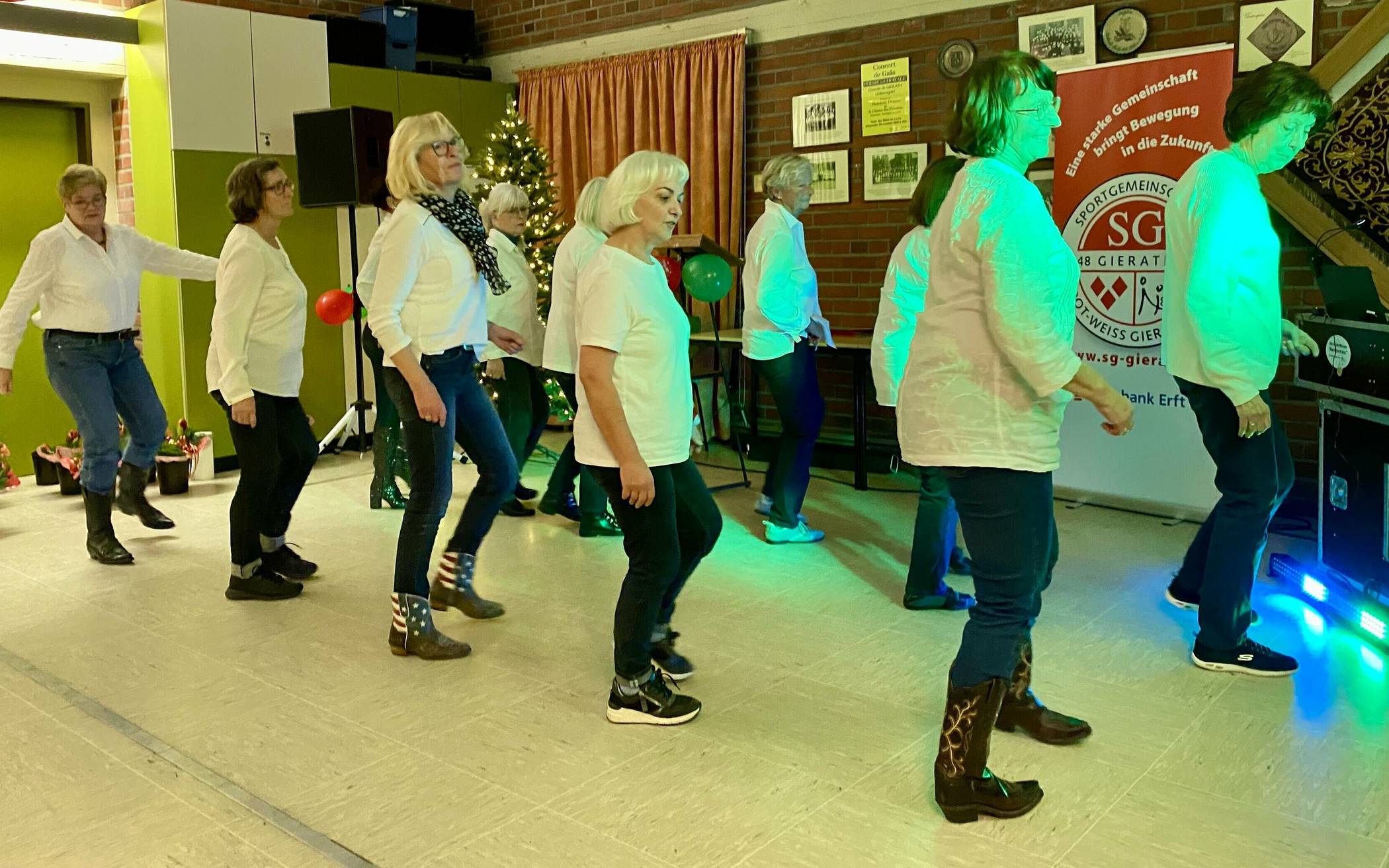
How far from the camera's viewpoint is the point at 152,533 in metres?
5.05

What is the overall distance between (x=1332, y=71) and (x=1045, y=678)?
2.72 metres

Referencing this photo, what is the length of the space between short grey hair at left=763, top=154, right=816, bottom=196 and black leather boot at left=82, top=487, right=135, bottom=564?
110 inches

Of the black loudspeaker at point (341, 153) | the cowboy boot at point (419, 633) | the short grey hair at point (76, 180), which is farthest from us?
the black loudspeaker at point (341, 153)

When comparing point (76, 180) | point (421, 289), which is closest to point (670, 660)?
point (421, 289)

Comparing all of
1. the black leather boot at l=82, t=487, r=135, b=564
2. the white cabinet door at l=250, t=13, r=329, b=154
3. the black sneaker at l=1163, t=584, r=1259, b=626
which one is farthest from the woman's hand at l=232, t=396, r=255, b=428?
the white cabinet door at l=250, t=13, r=329, b=154

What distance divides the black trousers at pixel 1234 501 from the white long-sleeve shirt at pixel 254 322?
2708 mm

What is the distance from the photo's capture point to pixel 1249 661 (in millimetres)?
3121

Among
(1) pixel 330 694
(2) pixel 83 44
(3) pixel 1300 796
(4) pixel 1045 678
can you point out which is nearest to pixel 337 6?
(2) pixel 83 44

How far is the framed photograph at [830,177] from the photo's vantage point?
6441mm

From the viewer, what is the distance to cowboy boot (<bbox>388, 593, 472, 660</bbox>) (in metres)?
3.38

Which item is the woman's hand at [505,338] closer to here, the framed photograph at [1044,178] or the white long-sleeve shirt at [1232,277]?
the white long-sleeve shirt at [1232,277]

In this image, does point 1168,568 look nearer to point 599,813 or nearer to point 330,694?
point 599,813

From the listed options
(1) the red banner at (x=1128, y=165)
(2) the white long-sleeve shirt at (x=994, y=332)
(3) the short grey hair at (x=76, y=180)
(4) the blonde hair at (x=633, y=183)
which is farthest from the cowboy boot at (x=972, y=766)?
(3) the short grey hair at (x=76, y=180)

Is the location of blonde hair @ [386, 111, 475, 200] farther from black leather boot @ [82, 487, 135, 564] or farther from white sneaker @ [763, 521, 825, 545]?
black leather boot @ [82, 487, 135, 564]
